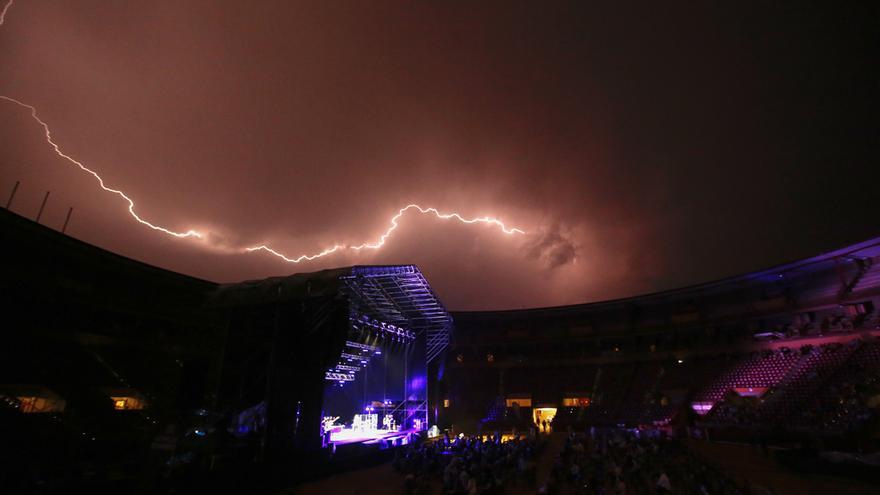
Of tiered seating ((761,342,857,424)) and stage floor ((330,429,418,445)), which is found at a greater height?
tiered seating ((761,342,857,424))

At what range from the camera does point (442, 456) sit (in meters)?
16.6

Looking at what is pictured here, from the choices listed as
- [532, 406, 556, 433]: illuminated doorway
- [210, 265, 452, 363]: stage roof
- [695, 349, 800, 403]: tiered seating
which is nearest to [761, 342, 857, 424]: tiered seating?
[695, 349, 800, 403]: tiered seating

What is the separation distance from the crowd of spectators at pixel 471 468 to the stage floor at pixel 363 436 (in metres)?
1.63

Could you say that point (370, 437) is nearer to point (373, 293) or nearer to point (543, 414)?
point (373, 293)

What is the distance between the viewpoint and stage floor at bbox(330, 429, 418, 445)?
18641 mm

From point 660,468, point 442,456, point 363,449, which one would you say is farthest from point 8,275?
point 660,468

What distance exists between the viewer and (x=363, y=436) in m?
21.0

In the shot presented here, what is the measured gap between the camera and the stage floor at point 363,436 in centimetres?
1864

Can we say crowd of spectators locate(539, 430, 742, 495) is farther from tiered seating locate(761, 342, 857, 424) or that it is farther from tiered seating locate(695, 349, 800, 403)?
tiered seating locate(695, 349, 800, 403)

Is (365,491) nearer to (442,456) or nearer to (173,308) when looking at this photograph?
(442,456)

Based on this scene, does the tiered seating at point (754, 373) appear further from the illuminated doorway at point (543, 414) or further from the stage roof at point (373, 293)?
the stage roof at point (373, 293)

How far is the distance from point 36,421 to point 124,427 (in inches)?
147

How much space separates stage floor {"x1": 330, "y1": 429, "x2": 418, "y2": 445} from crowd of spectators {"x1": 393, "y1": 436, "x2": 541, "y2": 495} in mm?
1634

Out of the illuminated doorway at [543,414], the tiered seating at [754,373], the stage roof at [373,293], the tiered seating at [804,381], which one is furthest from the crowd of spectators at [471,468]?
the illuminated doorway at [543,414]
